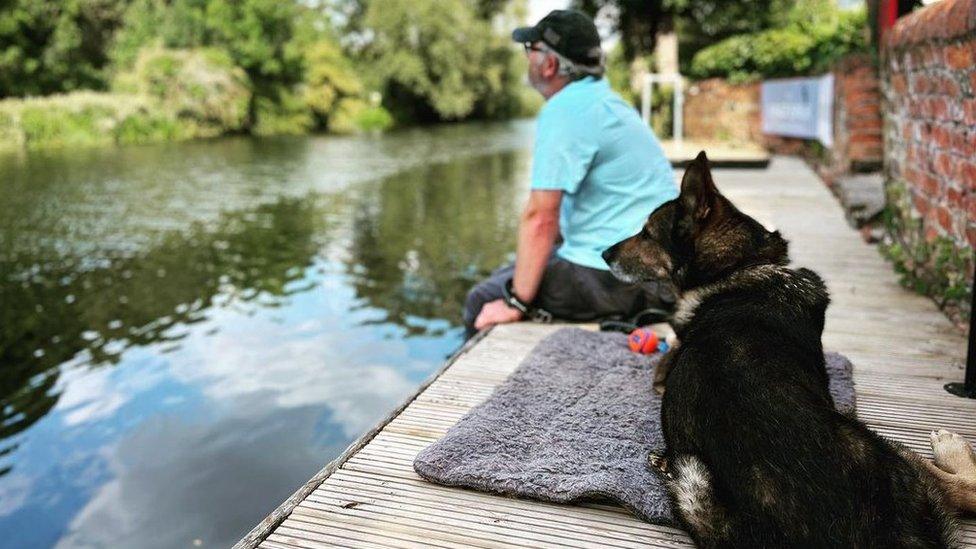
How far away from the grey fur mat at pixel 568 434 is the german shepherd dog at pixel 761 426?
198mm

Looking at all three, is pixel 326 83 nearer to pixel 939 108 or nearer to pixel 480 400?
pixel 939 108

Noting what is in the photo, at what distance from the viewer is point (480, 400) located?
3674 millimetres

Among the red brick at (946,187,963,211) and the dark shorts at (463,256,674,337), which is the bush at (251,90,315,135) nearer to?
the dark shorts at (463,256,674,337)

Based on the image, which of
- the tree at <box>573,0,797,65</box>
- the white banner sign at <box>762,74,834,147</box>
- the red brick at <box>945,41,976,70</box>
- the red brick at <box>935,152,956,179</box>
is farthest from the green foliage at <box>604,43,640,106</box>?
the red brick at <box>945,41,976,70</box>

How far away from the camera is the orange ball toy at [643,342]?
13.5ft

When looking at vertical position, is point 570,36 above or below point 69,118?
above

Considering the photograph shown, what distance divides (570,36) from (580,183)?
781mm

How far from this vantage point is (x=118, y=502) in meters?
5.17

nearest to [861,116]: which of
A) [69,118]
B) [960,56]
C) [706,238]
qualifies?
[960,56]

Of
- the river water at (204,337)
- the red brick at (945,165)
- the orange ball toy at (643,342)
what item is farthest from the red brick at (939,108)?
the river water at (204,337)

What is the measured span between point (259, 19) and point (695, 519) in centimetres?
5739

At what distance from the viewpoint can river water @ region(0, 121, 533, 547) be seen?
5.33 m

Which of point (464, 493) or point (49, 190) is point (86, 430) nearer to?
point (464, 493)

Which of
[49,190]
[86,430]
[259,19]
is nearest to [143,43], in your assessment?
[259,19]
